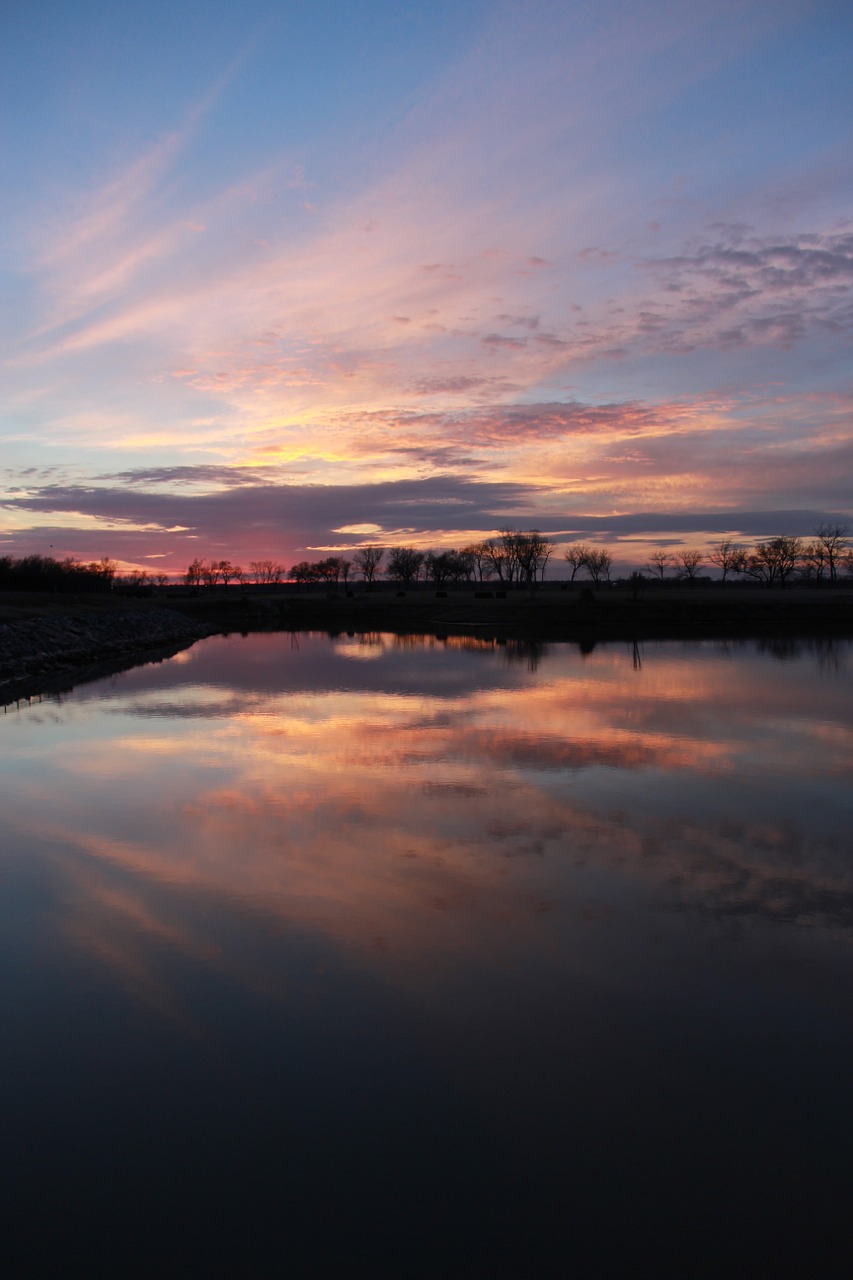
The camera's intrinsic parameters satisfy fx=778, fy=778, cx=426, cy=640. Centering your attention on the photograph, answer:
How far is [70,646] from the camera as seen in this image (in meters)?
35.3

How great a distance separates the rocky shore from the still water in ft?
52.1

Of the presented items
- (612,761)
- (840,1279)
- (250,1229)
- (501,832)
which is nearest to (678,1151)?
(840,1279)

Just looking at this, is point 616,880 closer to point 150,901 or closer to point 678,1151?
point 678,1151

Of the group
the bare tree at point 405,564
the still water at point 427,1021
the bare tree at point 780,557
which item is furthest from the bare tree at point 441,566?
the still water at point 427,1021

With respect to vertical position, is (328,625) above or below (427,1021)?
above

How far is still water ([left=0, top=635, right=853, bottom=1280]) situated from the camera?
3988 mm

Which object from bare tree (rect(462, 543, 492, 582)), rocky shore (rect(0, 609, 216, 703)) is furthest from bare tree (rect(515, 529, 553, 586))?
rocky shore (rect(0, 609, 216, 703))

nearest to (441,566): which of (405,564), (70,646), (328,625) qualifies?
(405,564)

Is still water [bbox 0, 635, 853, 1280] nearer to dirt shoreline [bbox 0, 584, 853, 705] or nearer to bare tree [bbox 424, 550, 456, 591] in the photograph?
dirt shoreline [bbox 0, 584, 853, 705]

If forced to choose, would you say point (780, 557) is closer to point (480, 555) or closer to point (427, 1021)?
point (480, 555)

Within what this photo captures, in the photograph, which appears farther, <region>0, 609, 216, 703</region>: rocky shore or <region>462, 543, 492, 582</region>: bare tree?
<region>462, 543, 492, 582</region>: bare tree

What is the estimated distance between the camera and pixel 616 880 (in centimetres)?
816

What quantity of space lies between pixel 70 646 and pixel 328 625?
32.2m

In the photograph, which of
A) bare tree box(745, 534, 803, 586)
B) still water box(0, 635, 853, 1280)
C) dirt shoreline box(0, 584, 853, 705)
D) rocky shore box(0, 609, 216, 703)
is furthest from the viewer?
bare tree box(745, 534, 803, 586)
